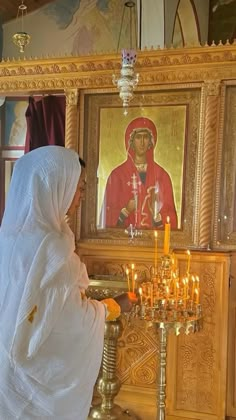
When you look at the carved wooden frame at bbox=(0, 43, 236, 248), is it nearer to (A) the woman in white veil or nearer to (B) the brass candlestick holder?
(B) the brass candlestick holder

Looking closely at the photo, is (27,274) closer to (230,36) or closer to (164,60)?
(164,60)

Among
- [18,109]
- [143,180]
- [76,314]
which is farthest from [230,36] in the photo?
[76,314]

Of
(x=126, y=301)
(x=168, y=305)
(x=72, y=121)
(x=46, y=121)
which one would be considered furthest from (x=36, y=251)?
(x=46, y=121)

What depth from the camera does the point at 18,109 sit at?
3.81 m

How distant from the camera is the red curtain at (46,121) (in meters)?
3.23

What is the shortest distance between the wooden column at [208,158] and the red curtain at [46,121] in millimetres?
936

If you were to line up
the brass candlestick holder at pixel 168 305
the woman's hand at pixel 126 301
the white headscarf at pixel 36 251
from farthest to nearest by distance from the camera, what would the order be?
the brass candlestick holder at pixel 168 305 < the woman's hand at pixel 126 301 < the white headscarf at pixel 36 251

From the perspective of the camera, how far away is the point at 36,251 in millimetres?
1563

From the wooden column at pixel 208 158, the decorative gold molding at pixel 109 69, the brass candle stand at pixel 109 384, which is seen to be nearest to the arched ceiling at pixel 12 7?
the decorative gold molding at pixel 109 69

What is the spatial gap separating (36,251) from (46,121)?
1.83 m

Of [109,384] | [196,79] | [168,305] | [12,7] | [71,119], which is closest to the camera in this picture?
[168,305]

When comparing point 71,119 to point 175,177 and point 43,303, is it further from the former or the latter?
point 43,303

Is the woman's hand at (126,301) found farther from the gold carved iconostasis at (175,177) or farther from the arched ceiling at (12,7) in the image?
the arched ceiling at (12,7)

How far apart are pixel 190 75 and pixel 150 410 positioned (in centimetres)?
190
